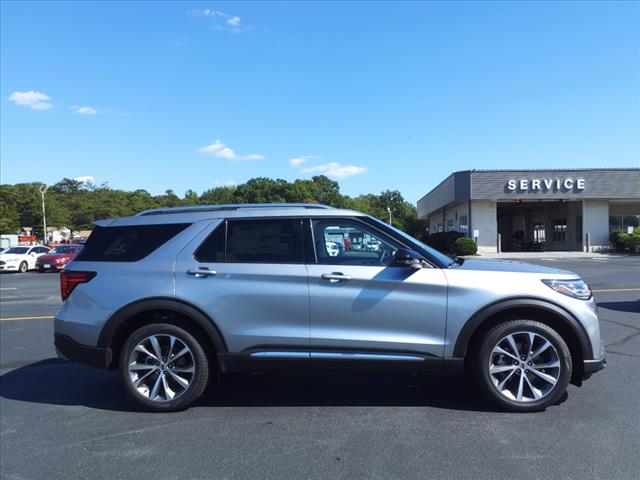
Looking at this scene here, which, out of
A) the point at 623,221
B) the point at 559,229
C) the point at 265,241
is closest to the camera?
the point at 265,241

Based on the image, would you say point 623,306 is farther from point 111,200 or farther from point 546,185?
point 111,200

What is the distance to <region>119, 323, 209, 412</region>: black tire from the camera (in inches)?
176

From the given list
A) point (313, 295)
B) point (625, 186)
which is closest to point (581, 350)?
point (313, 295)

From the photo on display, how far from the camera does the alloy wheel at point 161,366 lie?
4.50 m

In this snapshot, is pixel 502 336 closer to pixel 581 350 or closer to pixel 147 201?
pixel 581 350

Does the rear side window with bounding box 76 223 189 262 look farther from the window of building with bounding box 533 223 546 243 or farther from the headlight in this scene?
the window of building with bounding box 533 223 546 243

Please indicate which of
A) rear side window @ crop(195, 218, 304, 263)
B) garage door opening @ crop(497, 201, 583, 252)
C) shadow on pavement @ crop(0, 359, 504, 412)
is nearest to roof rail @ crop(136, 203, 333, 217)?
rear side window @ crop(195, 218, 304, 263)

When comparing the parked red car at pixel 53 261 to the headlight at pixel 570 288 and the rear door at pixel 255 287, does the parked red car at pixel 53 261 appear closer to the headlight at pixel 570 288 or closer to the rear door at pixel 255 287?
the rear door at pixel 255 287

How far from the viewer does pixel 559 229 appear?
138 feet

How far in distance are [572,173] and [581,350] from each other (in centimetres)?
3620

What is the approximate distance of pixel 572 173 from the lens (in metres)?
36.3

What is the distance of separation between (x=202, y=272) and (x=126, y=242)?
2.84 ft

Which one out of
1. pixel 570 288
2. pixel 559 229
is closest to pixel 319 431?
pixel 570 288

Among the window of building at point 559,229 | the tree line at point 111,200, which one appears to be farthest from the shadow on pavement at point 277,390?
the tree line at point 111,200
